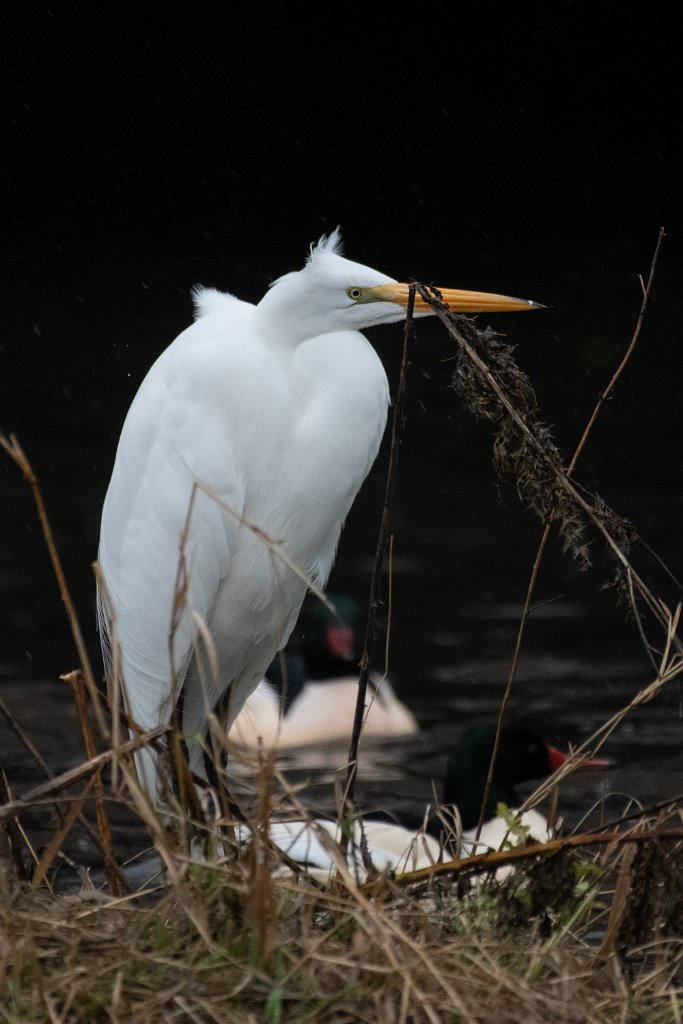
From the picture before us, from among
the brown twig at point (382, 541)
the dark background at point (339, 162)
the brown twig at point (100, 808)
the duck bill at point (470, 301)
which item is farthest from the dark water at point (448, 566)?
the brown twig at point (100, 808)

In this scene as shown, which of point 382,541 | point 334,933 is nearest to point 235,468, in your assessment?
point 382,541

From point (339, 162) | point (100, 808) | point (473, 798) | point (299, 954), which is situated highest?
point (339, 162)

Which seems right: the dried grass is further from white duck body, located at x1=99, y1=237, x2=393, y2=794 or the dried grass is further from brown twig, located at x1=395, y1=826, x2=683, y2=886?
white duck body, located at x1=99, y1=237, x2=393, y2=794

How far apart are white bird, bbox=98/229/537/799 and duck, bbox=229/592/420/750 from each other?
8.51 ft

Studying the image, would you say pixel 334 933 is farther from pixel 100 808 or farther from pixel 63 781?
pixel 100 808

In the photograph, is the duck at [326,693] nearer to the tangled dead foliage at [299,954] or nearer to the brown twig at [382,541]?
the brown twig at [382,541]

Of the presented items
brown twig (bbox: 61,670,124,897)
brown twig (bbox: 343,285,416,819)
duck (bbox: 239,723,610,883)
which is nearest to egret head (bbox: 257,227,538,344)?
brown twig (bbox: 343,285,416,819)

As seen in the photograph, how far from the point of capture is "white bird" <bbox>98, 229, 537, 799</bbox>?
10.6 feet

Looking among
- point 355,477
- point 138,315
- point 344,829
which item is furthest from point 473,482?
point 344,829

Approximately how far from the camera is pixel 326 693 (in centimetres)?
669

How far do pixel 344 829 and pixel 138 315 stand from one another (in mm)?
9600

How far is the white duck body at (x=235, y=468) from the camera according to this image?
129 inches

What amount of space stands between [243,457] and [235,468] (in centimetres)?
3

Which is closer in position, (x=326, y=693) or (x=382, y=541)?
(x=382, y=541)
